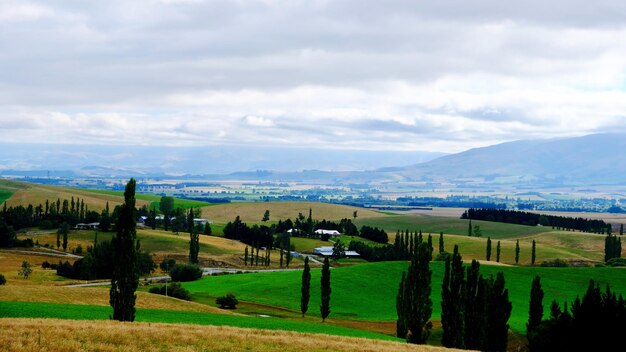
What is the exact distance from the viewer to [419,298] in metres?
83.1

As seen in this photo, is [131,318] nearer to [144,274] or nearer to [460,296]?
[460,296]

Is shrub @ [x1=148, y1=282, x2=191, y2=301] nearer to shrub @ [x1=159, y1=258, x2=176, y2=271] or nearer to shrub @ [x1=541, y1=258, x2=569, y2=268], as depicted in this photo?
shrub @ [x1=159, y1=258, x2=176, y2=271]

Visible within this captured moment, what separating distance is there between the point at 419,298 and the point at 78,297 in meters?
42.3

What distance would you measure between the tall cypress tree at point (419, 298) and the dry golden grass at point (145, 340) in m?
31.7

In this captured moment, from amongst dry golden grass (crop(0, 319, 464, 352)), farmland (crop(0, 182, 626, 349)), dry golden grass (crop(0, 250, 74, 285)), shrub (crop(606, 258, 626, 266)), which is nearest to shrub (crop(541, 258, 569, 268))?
shrub (crop(606, 258, 626, 266))

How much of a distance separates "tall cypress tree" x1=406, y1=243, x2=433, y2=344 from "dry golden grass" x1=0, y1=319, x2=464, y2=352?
104 ft

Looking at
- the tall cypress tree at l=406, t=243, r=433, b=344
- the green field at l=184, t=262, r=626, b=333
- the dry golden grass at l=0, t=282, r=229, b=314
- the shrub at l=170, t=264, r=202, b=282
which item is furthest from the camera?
the shrub at l=170, t=264, r=202, b=282

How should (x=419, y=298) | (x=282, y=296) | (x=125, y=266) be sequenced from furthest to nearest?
(x=282, y=296)
(x=419, y=298)
(x=125, y=266)

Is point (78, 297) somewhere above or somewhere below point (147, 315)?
below

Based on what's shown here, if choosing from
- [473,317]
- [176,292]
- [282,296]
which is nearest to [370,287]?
[282,296]

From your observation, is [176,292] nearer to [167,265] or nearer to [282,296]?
[282,296]

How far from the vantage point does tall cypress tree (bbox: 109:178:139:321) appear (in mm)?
61906

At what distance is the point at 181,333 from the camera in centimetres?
4550

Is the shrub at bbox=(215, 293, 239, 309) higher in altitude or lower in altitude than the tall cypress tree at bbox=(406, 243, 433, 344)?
lower
